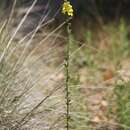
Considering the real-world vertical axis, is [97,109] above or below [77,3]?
below

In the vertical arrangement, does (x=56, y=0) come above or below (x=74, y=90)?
above

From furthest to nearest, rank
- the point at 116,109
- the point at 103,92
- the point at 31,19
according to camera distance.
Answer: the point at 31,19 → the point at 103,92 → the point at 116,109

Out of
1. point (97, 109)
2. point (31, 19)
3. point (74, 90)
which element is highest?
point (31, 19)

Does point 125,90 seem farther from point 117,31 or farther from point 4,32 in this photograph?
point 117,31

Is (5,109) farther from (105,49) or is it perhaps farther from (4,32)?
(105,49)

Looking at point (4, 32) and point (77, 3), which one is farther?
point (77, 3)

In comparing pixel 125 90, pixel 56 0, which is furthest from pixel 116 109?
pixel 56 0

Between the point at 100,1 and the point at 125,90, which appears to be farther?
the point at 100,1

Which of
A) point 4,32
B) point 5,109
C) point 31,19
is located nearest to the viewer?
point 5,109

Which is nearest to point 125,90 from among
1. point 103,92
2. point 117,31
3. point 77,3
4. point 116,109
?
point 116,109
